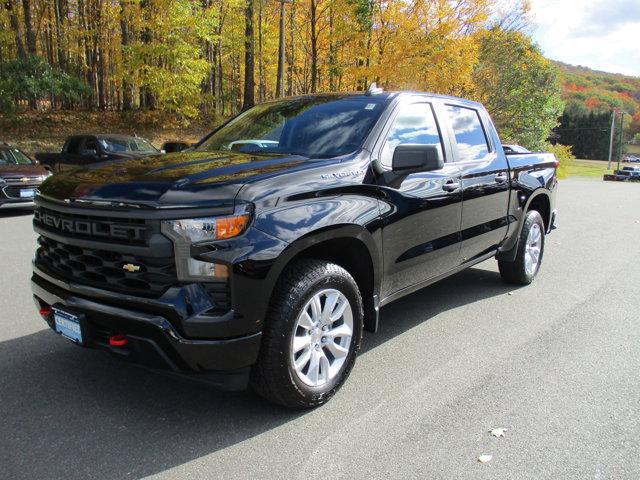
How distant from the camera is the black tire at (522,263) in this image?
564 cm

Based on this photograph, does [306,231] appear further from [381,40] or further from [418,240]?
[381,40]

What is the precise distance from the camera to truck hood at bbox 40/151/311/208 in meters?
2.66

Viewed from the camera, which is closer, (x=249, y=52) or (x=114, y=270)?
(x=114, y=270)

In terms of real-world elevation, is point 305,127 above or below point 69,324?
above

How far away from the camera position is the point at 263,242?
2.71 m

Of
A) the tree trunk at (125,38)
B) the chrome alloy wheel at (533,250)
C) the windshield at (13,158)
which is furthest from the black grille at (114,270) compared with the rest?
the tree trunk at (125,38)

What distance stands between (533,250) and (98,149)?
1118cm

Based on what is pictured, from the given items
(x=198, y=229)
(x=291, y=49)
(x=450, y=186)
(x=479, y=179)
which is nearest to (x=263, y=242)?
(x=198, y=229)

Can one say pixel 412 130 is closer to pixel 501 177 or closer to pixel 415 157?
pixel 415 157

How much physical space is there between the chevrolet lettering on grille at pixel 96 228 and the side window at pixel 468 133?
2887 mm

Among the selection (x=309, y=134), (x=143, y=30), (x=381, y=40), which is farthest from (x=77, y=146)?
(x=309, y=134)

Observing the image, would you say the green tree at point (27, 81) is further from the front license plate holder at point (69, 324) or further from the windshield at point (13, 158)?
the front license plate holder at point (69, 324)

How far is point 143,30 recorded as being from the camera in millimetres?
21359

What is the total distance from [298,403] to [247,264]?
3.09 ft
